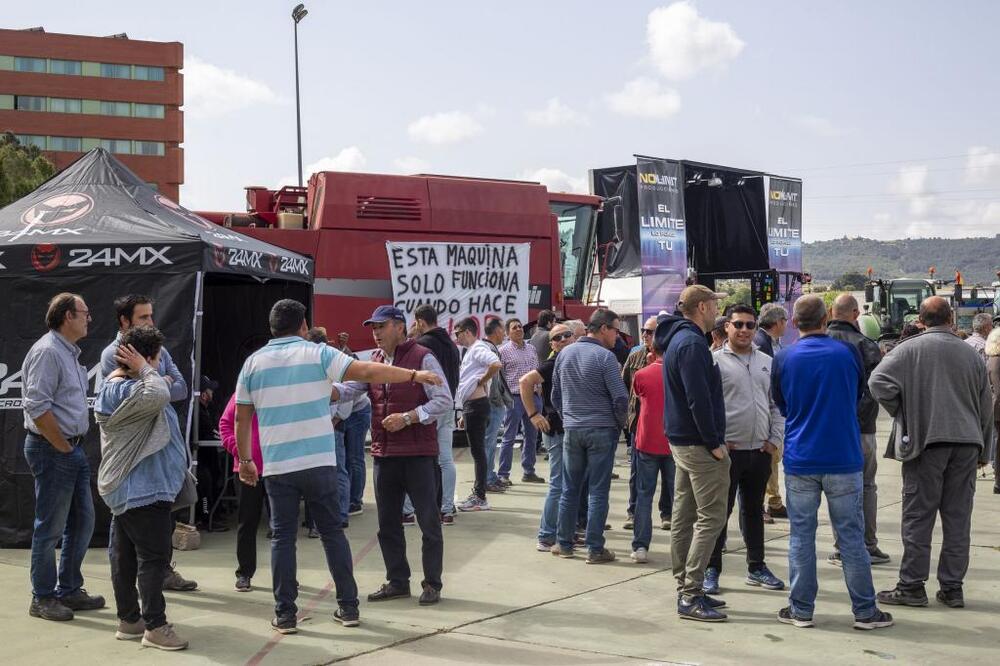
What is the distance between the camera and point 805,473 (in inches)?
250

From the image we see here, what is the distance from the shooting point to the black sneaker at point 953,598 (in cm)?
682

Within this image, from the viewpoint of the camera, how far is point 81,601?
686 centimetres

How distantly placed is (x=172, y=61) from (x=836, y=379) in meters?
86.7

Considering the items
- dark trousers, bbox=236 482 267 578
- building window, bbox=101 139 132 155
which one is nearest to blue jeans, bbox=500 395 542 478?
dark trousers, bbox=236 482 267 578

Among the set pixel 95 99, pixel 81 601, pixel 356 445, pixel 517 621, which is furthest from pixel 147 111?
pixel 517 621

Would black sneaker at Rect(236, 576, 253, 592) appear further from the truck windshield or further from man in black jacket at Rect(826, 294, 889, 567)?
the truck windshield

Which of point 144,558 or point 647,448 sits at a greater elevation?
point 647,448

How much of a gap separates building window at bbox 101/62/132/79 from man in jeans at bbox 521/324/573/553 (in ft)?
273

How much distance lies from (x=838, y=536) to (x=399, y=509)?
107 inches

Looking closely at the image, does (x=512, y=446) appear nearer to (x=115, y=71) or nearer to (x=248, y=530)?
(x=248, y=530)

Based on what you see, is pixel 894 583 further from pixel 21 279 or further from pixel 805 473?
pixel 21 279

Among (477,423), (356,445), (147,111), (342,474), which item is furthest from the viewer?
(147,111)

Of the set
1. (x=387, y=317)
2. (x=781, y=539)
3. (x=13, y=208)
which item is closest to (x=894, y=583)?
(x=781, y=539)

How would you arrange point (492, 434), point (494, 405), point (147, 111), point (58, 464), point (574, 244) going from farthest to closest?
point (147, 111) → point (574, 244) → point (494, 405) → point (492, 434) → point (58, 464)
